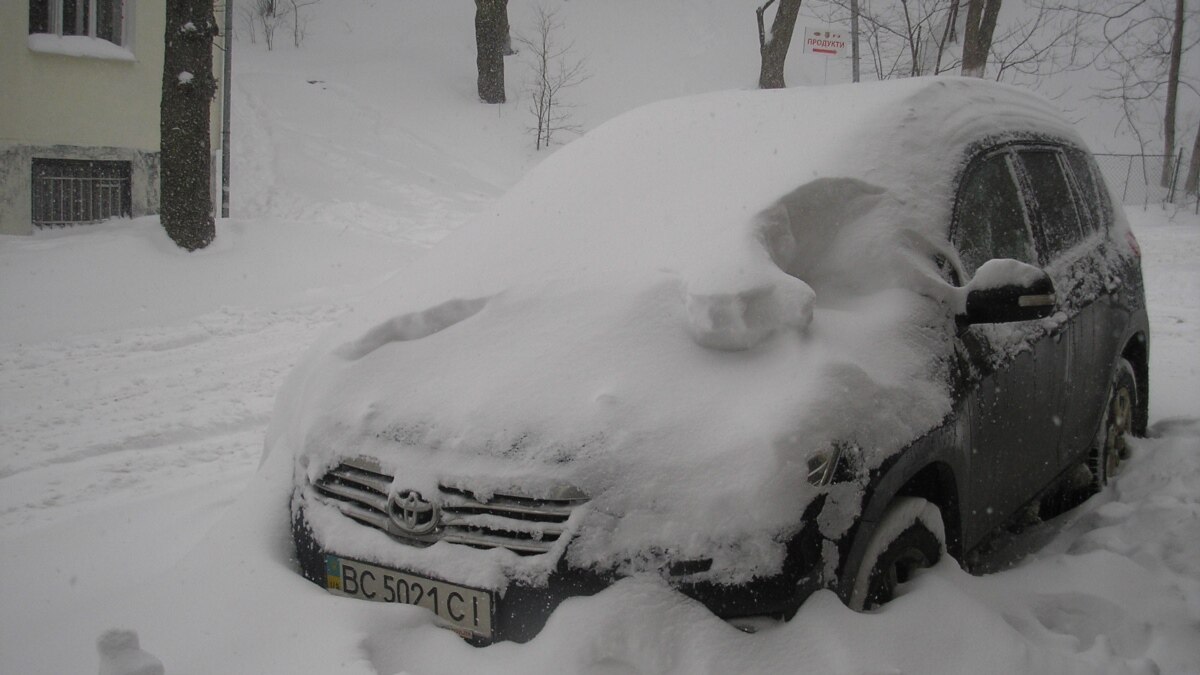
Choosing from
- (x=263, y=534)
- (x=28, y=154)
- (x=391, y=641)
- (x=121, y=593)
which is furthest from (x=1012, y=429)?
(x=28, y=154)

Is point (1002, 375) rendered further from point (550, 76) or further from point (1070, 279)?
point (550, 76)

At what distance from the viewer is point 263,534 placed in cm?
304

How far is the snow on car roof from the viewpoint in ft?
8.06

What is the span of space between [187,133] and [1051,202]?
9254 mm

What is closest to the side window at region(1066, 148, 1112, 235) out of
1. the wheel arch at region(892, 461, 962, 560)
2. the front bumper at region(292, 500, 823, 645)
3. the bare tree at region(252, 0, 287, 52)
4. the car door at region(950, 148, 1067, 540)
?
the car door at region(950, 148, 1067, 540)

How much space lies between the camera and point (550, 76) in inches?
977

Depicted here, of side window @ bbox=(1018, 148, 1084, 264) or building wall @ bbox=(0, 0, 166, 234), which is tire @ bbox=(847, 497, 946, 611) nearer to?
side window @ bbox=(1018, 148, 1084, 264)

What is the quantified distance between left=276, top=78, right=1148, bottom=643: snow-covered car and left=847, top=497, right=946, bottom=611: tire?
0.01m

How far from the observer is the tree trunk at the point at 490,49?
2164 cm

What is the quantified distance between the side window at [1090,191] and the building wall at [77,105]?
39.8 ft

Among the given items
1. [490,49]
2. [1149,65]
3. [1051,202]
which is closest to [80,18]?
[490,49]

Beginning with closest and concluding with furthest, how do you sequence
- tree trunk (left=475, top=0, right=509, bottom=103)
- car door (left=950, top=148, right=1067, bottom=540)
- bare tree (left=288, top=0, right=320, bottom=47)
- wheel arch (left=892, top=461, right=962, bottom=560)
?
wheel arch (left=892, top=461, right=962, bottom=560) → car door (left=950, top=148, right=1067, bottom=540) → tree trunk (left=475, top=0, right=509, bottom=103) → bare tree (left=288, top=0, right=320, bottom=47)

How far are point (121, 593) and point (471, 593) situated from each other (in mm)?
1464

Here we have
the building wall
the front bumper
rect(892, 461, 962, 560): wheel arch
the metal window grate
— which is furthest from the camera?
the metal window grate
